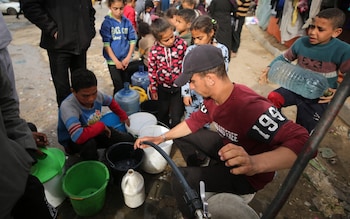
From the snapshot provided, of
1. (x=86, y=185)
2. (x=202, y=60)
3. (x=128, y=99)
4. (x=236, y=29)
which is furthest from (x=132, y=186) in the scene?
(x=236, y=29)

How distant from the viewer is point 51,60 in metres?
3.10

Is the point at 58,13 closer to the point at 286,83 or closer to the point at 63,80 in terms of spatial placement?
→ the point at 63,80

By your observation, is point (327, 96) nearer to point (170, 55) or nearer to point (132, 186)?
point (170, 55)

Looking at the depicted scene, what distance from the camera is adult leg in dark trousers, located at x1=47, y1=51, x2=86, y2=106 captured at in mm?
3076

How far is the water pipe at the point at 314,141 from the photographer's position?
62cm

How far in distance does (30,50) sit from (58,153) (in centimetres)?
646

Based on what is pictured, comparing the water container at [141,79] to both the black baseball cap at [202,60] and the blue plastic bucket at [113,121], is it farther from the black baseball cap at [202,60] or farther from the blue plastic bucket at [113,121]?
the black baseball cap at [202,60]

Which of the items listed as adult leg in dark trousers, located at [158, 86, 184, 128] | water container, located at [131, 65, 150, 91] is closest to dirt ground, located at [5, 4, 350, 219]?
water container, located at [131, 65, 150, 91]

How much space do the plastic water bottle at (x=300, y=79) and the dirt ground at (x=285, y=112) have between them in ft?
3.11

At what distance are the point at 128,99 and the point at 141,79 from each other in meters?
0.81

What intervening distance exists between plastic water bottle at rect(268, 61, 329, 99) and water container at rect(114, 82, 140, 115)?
80.9 inches

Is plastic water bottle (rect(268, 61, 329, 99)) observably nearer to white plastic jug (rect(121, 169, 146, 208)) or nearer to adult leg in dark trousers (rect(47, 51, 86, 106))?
white plastic jug (rect(121, 169, 146, 208))

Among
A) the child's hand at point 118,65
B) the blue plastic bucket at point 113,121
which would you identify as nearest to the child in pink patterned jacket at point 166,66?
the blue plastic bucket at point 113,121

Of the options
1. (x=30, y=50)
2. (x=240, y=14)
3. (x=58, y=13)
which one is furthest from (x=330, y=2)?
(x=30, y=50)
